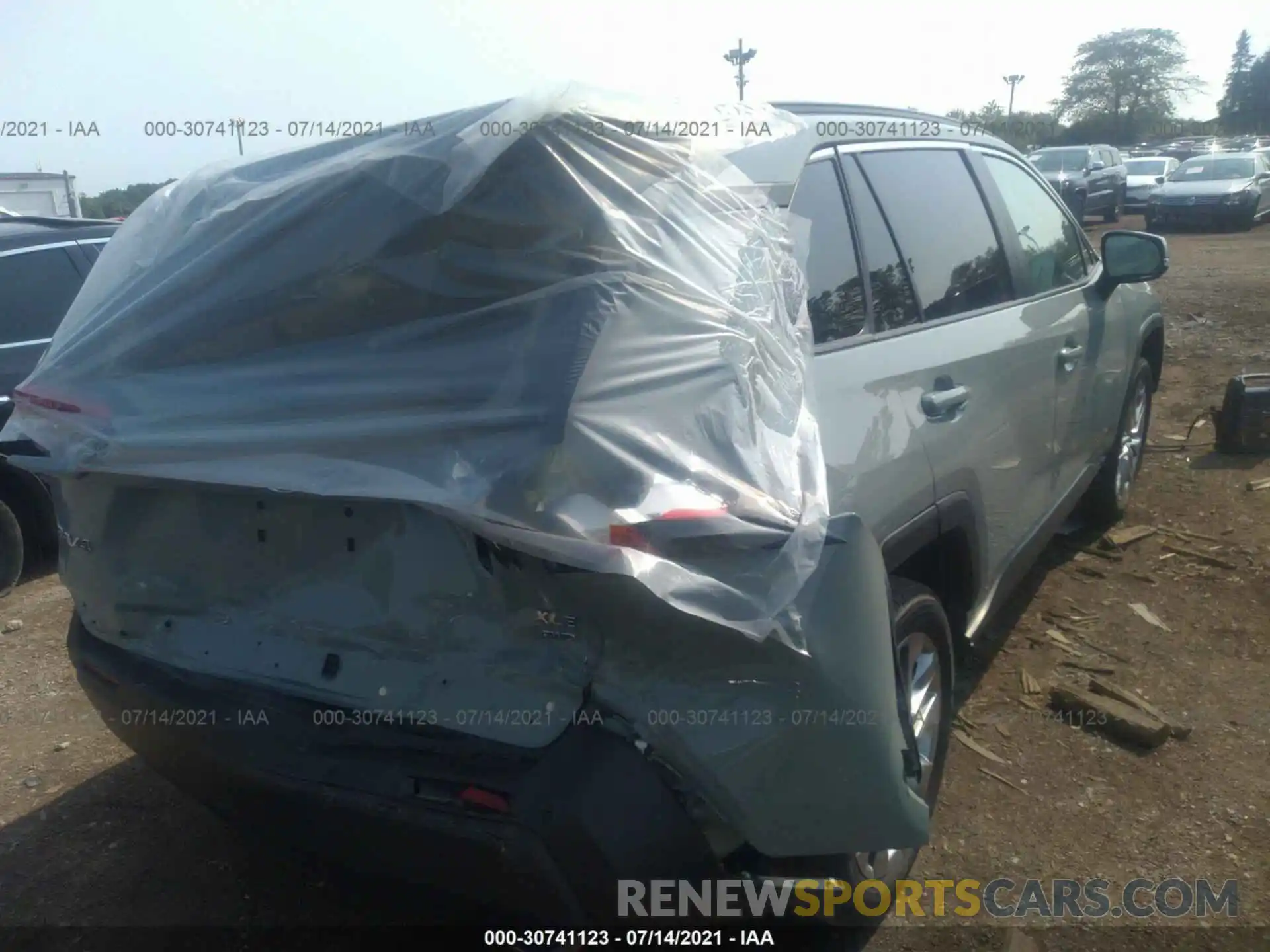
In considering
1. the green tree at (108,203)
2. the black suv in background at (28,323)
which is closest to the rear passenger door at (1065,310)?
the black suv in background at (28,323)

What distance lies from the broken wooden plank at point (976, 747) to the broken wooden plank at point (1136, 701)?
1.84 feet

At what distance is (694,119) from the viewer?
7.90ft

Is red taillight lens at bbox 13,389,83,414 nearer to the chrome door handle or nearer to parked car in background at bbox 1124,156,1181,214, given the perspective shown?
the chrome door handle

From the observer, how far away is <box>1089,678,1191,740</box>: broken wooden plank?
11.5 ft

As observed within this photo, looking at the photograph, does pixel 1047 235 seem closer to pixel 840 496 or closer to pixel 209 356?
pixel 840 496

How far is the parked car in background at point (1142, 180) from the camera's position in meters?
25.8

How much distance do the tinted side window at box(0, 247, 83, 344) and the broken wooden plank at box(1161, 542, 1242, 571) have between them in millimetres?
5368

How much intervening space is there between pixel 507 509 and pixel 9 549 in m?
4.36

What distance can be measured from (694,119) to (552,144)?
1.56ft

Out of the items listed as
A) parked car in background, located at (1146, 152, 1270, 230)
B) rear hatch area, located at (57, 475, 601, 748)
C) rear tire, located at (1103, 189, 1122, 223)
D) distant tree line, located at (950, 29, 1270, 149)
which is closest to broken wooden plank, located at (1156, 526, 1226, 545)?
rear hatch area, located at (57, 475, 601, 748)

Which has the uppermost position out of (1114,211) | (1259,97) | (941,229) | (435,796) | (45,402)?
(1259,97)

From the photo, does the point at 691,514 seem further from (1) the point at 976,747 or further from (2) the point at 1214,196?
(2) the point at 1214,196

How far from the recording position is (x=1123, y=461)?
530 cm

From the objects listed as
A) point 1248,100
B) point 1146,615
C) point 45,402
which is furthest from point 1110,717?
point 1248,100
